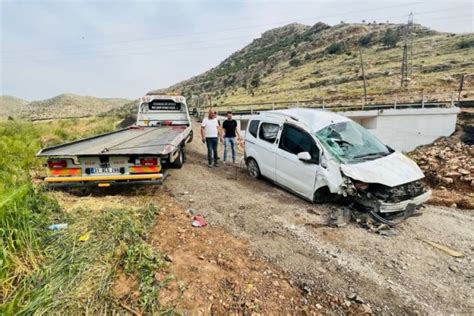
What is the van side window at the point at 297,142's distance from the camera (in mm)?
5447

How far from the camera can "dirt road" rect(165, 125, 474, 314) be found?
10.1 feet

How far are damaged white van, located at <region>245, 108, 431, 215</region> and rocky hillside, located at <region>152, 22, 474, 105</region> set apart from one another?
30732 millimetres

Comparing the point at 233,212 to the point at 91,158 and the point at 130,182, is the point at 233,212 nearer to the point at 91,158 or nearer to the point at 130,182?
the point at 130,182

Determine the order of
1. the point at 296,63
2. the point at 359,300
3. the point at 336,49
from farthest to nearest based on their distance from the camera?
1. the point at 296,63
2. the point at 336,49
3. the point at 359,300

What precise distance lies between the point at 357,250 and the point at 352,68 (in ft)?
171

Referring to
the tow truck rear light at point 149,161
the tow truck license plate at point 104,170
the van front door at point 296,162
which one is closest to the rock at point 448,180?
the van front door at point 296,162

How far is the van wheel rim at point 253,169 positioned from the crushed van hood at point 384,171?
2.88 meters

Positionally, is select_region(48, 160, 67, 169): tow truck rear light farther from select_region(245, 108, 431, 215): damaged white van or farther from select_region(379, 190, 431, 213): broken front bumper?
select_region(379, 190, 431, 213): broken front bumper

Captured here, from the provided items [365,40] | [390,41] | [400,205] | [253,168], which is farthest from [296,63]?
[400,205]

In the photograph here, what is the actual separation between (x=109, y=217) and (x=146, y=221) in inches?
21.7

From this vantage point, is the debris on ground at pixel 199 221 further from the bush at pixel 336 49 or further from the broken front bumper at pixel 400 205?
the bush at pixel 336 49

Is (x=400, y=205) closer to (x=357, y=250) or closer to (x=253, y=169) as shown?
(x=357, y=250)

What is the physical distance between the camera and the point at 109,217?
4250mm

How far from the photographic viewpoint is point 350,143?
553cm
